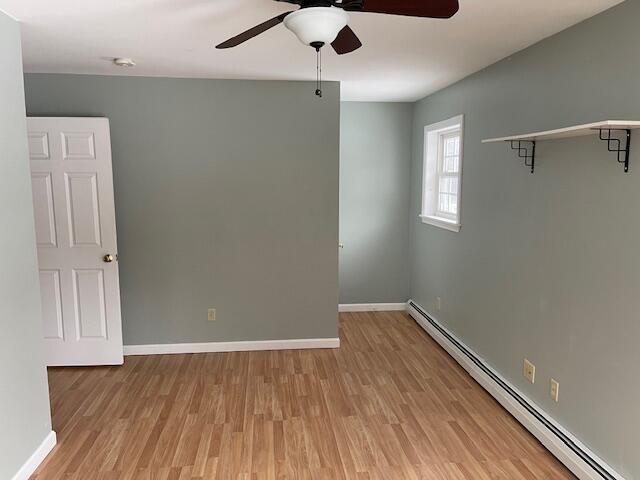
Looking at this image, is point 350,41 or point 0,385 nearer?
point 350,41

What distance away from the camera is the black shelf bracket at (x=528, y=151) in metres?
2.84

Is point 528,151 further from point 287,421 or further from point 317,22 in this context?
point 287,421

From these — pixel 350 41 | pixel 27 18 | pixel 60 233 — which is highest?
pixel 27 18

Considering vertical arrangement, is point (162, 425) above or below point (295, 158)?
below

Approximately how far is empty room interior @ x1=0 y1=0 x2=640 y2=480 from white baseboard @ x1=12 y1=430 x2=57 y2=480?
24mm

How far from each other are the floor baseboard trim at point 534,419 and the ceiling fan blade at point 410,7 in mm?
2210

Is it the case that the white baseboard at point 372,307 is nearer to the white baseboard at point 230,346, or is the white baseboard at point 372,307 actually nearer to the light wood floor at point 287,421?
the white baseboard at point 230,346

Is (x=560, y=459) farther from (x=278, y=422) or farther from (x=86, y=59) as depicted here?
(x=86, y=59)

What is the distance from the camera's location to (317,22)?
165cm

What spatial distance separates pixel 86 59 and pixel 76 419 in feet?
8.00

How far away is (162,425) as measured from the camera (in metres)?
2.91

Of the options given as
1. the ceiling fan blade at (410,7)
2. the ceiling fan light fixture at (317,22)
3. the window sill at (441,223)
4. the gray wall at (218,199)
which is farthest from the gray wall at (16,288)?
the window sill at (441,223)

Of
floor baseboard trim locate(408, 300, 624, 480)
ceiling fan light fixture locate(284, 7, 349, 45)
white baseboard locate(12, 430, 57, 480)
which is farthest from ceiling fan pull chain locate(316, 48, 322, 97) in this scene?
white baseboard locate(12, 430, 57, 480)

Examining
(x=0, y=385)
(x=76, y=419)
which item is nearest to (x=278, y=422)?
(x=76, y=419)
